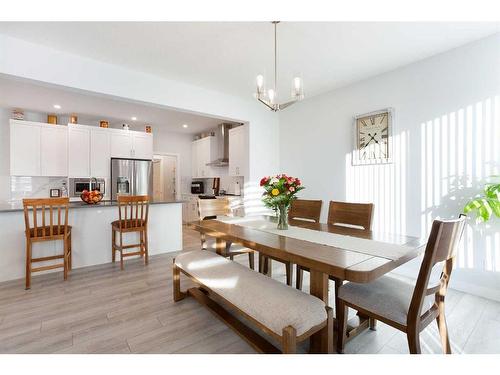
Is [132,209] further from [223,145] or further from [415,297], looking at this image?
[415,297]

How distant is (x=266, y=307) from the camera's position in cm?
134

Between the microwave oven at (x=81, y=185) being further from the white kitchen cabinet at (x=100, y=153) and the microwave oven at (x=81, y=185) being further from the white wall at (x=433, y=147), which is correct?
the white wall at (x=433, y=147)

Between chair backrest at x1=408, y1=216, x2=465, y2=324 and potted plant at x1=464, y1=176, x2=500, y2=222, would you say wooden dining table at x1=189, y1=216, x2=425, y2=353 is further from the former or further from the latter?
potted plant at x1=464, y1=176, x2=500, y2=222

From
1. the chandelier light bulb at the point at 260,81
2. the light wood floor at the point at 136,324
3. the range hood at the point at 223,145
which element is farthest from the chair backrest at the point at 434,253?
the range hood at the point at 223,145

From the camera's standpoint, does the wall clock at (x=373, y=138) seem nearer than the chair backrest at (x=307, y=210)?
No

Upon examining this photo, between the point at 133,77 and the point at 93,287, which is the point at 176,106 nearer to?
the point at 133,77

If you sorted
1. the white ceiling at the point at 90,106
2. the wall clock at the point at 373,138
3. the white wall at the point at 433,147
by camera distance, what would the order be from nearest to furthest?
the white wall at the point at 433,147
the wall clock at the point at 373,138
the white ceiling at the point at 90,106

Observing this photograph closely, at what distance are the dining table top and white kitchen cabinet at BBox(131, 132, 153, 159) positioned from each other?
3990mm

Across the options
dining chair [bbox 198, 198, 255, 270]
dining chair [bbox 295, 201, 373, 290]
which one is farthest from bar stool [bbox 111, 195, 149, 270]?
dining chair [bbox 295, 201, 373, 290]

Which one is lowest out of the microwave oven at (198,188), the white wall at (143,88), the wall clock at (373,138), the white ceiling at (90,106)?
the microwave oven at (198,188)

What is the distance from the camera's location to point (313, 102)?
4074mm

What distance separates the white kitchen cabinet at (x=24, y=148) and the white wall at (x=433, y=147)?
5.23 m

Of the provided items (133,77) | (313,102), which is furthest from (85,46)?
(313,102)

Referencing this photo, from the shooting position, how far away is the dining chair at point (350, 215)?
7.26ft
